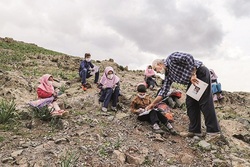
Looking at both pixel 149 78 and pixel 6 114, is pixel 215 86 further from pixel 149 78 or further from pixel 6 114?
pixel 6 114

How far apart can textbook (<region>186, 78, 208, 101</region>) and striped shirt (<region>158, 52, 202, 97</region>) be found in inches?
8.3

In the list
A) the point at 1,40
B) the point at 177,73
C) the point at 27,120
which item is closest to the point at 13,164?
the point at 27,120

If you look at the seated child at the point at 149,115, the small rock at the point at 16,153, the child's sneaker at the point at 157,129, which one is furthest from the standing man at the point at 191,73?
the small rock at the point at 16,153

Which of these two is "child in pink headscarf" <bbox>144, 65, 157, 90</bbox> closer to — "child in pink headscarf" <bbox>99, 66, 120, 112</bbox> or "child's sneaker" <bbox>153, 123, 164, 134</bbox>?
"child in pink headscarf" <bbox>99, 66, 120, 112</bbox>

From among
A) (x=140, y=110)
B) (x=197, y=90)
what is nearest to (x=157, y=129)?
(x=140, y=110)

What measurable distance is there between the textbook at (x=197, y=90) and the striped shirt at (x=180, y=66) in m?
0.21

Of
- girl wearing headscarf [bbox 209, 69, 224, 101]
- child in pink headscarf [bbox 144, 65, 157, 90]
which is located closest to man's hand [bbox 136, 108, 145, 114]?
child in pink headscarf [bbox 144, 65, 157, 90]

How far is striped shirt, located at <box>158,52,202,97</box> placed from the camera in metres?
6.44

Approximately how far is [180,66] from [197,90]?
65 centimetres

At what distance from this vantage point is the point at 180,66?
6.54 meters

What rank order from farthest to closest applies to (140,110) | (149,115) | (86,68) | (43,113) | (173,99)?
(86,68) < (173,99) < (140,110) < (43,113) < (149,115)

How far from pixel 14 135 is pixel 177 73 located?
397cm

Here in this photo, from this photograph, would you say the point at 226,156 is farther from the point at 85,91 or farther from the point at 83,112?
the point at 85,91

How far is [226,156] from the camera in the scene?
6.20 metres
